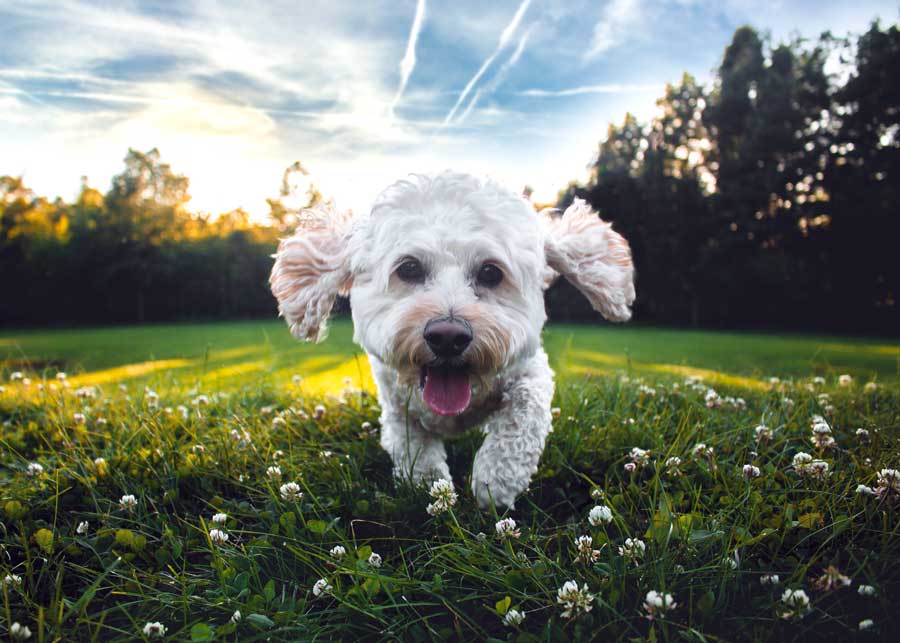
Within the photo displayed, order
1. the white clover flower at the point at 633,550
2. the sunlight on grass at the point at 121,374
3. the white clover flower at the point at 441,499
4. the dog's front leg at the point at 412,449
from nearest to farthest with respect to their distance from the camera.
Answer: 1. the white clover flower at the point at 633,550
2. the white clover flower at the point at 441,499
3. the dog's front leg at the point at 412,449
4. the sunlight on grass at the point at 121,374

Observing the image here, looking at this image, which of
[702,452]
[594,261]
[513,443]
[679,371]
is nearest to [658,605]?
[513,443]

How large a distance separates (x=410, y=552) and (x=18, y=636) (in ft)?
4.35

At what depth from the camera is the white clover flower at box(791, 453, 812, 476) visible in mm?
2479

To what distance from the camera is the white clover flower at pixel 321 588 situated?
6.43ft

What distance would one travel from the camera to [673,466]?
2.72 metres

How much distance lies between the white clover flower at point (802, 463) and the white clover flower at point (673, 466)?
1.61 feet

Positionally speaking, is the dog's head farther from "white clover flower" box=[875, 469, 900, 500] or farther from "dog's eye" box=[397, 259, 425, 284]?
"white clover flower" box=[875, 469, 900, 500]

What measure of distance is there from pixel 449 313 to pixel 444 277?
12.6 inches

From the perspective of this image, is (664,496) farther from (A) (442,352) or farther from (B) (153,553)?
(B) (153,553)

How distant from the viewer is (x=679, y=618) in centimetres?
179

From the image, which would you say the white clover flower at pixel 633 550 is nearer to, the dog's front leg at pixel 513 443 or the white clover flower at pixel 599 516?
the white clover flower at pixel 599 516

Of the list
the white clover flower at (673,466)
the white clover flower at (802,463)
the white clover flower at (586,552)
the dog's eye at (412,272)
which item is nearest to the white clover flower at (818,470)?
the white clover flower at (802,463)

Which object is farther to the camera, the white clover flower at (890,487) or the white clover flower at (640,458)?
the white clover flower at (640,458)

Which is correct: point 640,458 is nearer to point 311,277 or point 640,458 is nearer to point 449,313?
point 449,313
